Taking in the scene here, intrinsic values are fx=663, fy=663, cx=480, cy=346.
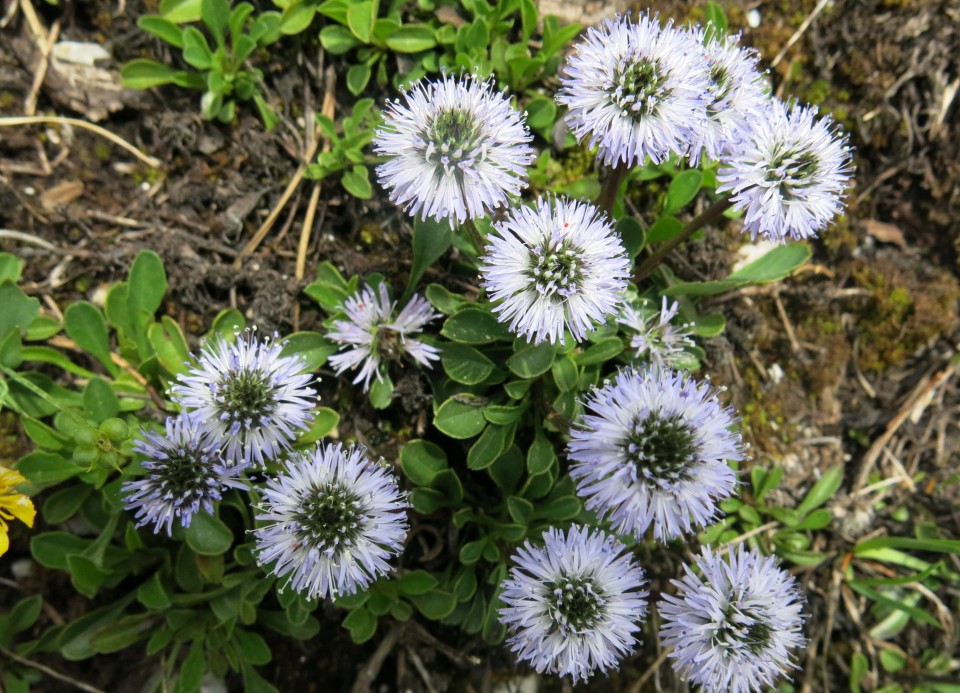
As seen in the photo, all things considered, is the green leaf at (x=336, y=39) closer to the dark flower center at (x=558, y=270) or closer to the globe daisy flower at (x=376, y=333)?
the globe daisy flower at (x=376, y=333)

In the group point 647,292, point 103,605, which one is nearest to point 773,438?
point 647,292

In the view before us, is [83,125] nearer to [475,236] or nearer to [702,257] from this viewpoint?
[475,236]

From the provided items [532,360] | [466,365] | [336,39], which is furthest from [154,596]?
[336,39]

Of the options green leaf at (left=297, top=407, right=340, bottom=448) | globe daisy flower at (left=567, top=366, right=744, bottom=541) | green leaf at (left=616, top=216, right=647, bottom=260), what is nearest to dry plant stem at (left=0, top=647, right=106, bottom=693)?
green leaf at (left=297, top=407, right=340, bottom=448)

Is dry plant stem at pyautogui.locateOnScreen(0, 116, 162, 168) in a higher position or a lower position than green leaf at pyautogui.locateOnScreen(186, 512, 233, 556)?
higher

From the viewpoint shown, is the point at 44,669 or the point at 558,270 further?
the point at 44,669

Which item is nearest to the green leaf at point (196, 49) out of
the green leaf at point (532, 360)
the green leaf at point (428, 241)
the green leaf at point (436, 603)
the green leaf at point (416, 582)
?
the green leaf at point (428, 241)

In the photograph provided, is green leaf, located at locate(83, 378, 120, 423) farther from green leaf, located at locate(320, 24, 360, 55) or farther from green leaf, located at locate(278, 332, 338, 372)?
green leaf, located at locate(320, 24, 360, 55)
